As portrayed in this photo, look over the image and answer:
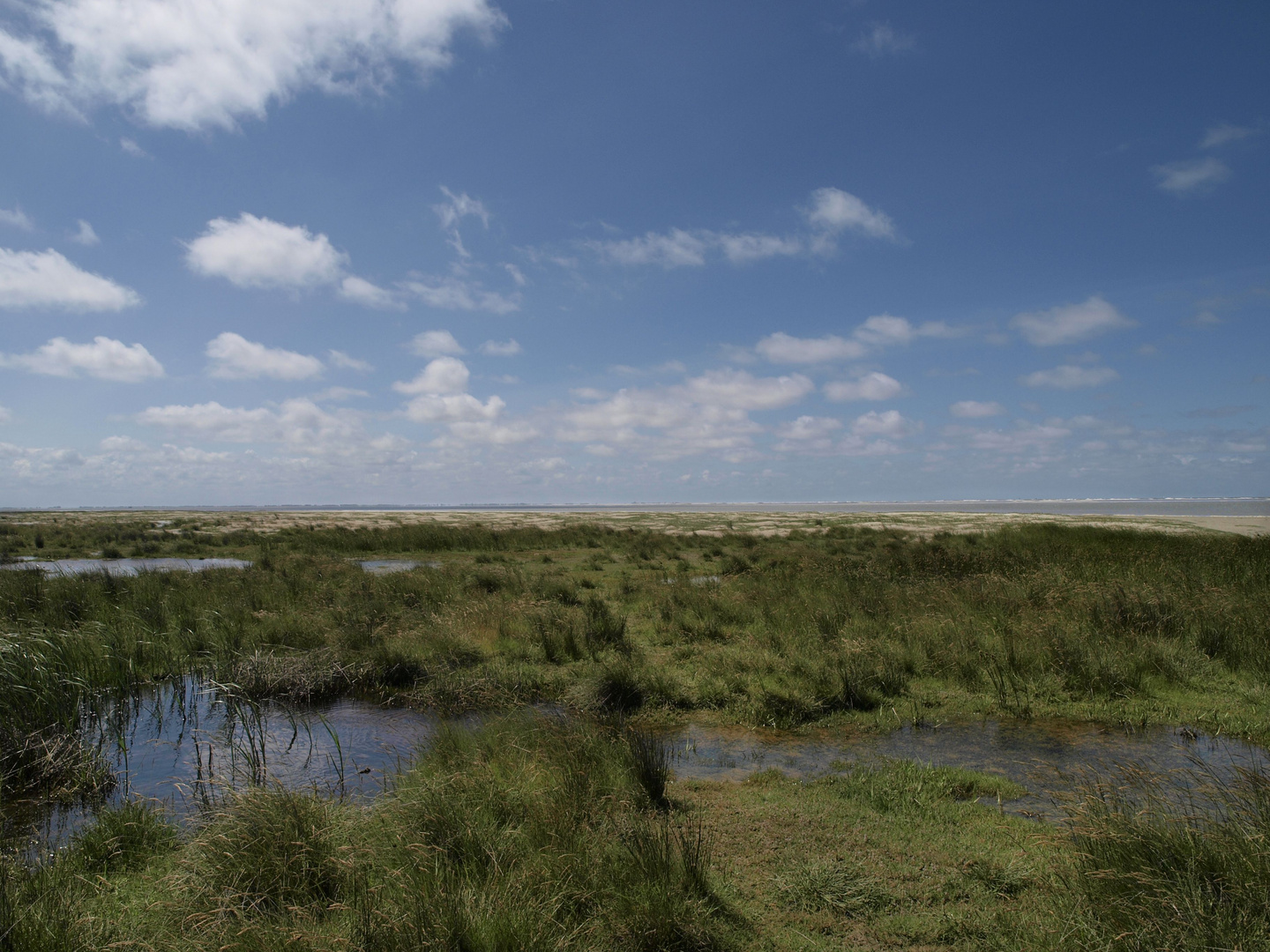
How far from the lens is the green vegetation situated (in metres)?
3.76

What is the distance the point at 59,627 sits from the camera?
11.3 m

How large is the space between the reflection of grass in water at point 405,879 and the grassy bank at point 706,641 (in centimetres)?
297

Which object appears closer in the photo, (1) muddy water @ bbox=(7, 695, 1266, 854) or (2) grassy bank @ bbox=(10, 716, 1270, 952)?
(2) grassy bank @ bbox=(10, 716, 1270, 952)

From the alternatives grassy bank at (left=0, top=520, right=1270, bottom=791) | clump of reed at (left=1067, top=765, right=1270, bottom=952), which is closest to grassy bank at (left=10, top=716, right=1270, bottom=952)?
clump of reed at (left=1067, top=765, right=1270, bottom=952)

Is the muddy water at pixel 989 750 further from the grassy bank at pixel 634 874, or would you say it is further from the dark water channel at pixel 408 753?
the grassy bank at pixel 634 874

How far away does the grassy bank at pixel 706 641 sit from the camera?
27.6ft

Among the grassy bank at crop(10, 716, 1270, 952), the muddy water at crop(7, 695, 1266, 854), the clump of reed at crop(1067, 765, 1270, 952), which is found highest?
the clump of reed at crop(1067, 765, 1270, 952)

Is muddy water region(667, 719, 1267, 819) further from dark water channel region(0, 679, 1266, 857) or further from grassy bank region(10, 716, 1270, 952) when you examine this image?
grassy bank region(10, 716, 1270, 952)

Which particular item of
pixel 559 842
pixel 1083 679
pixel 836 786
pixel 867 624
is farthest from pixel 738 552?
pixel 559 842

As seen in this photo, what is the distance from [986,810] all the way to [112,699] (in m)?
10.9

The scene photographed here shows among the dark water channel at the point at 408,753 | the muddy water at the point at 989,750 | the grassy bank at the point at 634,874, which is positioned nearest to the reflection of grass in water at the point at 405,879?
the grassy bank at the point at 634,874

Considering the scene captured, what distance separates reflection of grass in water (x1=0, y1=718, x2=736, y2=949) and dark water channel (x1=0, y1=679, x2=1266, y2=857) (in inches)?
37.6

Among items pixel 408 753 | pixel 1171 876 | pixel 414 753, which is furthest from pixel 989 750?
pixel 408 753

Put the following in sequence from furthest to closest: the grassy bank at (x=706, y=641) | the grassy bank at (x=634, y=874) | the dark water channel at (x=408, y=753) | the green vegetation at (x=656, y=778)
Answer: the grassy bank at (x=706, y=641) → the dark water channel at (x=408, y=753) → the green vegetation at (x=656, y=778) → the grassy bank at (x=634, y=874)
